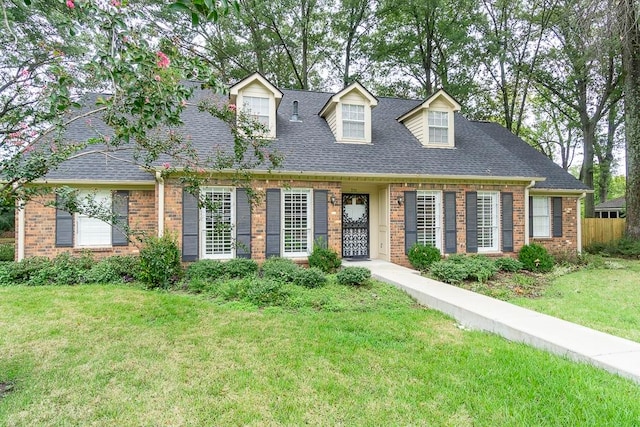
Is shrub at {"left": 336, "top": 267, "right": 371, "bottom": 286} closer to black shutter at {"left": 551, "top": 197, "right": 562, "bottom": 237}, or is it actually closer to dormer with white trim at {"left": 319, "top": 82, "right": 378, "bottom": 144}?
dormer with white trim at {"left": 319, "top": 82, "right": 378, "bottom": 144}

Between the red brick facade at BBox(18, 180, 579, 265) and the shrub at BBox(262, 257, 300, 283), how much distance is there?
92 cm

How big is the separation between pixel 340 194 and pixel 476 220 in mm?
4378

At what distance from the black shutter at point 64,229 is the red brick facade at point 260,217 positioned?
0.14 m

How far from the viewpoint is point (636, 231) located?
13664 mm

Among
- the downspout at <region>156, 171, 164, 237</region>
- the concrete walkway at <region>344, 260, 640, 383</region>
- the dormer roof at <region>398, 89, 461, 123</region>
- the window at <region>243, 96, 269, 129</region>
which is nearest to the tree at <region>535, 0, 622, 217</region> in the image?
the dormer roof at <region>398, 89, 461, 123</region>

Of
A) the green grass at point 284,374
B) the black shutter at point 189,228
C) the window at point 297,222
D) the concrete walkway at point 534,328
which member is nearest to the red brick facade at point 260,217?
the black shutter at point 189,228

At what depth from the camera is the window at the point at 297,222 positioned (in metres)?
9.77

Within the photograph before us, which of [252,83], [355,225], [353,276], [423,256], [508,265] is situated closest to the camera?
[353,276]

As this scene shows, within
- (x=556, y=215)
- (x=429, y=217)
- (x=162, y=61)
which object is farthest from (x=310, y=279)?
(x=556, y=215)

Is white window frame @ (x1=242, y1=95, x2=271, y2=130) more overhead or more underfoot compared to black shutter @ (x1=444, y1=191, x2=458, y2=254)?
more overhead

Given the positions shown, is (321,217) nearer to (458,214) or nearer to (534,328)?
(458,214)

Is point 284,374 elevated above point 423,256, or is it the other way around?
point 423,256

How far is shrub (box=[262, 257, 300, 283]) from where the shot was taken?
7879mm

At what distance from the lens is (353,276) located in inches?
296
